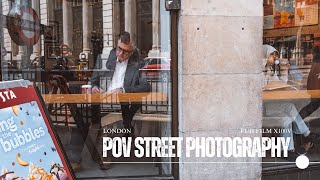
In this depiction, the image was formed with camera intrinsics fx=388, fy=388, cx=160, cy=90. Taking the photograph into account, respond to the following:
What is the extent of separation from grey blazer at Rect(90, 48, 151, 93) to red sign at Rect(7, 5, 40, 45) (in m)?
1.39

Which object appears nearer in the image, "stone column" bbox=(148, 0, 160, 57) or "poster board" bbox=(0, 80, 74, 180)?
"poster board" bbox=(0, 80, 74, 180)

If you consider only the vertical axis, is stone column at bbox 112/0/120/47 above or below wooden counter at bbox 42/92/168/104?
above

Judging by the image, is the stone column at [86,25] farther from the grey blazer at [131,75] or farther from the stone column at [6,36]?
the stone column at [6,36]

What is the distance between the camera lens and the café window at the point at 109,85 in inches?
191

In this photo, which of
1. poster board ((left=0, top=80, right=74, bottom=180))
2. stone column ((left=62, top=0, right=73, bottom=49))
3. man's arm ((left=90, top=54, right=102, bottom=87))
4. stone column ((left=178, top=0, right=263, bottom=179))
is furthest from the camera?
stone column ((left=62, top=0, right=73, bottom=49))

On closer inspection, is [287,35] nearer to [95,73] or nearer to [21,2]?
[95,73]

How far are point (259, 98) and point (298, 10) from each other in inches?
89.2

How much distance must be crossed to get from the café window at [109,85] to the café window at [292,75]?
1348mm

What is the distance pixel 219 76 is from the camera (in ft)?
14.4

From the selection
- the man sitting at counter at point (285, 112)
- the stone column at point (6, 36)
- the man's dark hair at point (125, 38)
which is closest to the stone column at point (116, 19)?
the man's dark hair at point (125, 38)

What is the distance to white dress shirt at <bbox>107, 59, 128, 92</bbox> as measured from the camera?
17.4 ft

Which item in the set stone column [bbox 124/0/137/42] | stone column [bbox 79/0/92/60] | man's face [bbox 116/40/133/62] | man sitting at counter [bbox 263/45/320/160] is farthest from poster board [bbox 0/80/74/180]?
stone column [bbox 79/0/92/60]

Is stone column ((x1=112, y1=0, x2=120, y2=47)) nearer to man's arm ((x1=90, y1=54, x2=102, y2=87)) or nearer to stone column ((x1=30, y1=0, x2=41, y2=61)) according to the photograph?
man's arm ((x1=90, y1=54, x2=102, y2=87))

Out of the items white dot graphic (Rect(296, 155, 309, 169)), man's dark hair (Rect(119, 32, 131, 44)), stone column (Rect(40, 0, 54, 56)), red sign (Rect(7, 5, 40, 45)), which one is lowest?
white dot graphic (Rect(296, 155, 309, 169))
